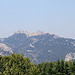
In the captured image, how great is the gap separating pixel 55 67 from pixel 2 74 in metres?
8.30

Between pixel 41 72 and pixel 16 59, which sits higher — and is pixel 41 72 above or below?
below

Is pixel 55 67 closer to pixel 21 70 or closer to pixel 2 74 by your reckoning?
pixel 21 70

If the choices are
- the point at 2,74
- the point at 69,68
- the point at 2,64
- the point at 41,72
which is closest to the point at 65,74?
the point at 69,68

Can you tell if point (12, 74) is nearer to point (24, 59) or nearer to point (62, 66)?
point (24, 59)

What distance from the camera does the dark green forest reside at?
57.0ft

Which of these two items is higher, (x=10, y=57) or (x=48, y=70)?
(x=10, y=57)

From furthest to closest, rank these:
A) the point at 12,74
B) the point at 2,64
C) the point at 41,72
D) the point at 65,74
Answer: the point at 2,64 → the point at 12,74 → the point at 41,72 → the point at 65,74

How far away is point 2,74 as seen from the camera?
2231 cm

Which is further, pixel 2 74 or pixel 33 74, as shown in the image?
pixel 2 74

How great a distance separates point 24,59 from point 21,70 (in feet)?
8.62

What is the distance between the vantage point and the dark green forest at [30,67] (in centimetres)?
1738

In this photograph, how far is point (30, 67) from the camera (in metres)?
22.9

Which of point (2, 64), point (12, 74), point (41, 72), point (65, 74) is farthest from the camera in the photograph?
point (2, 64)

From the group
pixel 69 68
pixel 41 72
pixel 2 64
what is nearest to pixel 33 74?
pixel 41 72
